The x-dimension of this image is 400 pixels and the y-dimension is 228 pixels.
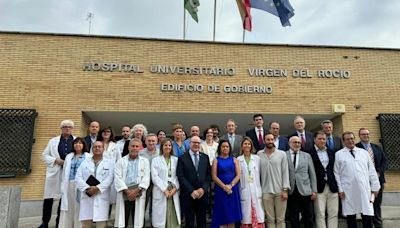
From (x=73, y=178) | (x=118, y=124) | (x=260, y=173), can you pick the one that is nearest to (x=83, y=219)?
(x=73, y=178)

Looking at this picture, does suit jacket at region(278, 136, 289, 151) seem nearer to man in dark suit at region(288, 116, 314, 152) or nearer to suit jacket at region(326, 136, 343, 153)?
man in dark suit at region(288, 116, 314, 152)

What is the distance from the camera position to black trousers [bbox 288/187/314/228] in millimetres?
5129

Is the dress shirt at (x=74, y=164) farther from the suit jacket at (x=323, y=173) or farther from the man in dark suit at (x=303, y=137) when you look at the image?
the suit jacket at (x=323, y=173)

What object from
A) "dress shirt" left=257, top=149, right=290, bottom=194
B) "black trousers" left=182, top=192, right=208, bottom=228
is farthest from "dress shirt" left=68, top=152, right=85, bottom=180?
"dress shirt" left=257, top=149, right=290, bottom=194

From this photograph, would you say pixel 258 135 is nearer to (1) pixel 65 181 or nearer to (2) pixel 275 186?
(2) pixel 275 186

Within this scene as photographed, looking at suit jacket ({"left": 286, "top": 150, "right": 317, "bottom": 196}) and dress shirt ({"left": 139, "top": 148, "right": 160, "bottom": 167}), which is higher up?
dress shirt ({"left": 139, "top": 148, "right": 160, "bottom": 167})

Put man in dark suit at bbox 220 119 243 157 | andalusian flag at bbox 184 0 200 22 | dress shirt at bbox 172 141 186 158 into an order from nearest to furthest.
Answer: dress shirt at bbox 172 141 186 158, man in dark suit at bbox 220 119 243 157, andalusian flag at bbox 184 0 200 22

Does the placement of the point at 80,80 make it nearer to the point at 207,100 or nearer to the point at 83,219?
the point at 207,100

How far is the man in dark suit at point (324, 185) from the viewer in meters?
5.24

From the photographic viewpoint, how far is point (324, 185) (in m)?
5.31

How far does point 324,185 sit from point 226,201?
1754 mm

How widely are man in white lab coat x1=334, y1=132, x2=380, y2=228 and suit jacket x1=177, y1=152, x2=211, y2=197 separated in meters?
2.25

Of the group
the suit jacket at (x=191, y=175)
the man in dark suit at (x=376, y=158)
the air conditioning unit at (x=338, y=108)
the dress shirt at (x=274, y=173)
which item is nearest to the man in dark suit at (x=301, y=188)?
the dress shirt at (x=274, y=173)

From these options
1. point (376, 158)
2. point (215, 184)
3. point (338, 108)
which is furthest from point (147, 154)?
point (338, 108)
